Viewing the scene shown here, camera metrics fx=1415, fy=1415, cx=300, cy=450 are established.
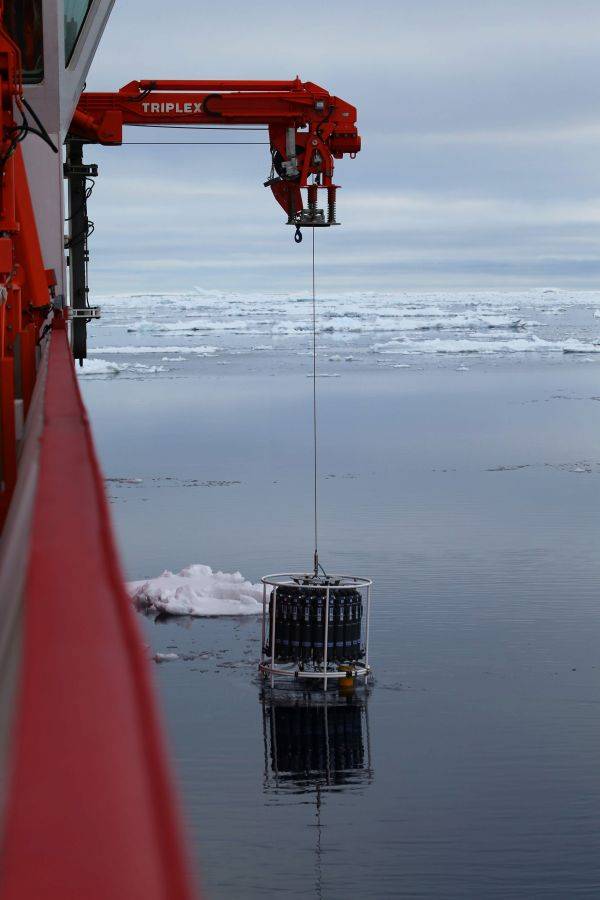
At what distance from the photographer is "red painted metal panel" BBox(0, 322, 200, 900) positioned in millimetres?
472

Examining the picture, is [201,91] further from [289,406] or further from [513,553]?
[289,406]

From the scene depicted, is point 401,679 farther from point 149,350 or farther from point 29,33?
point 149,350

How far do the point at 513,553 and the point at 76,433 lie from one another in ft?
47.9

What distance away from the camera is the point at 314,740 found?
10008 millimetres

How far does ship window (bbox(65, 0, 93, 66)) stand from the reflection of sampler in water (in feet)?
15.6

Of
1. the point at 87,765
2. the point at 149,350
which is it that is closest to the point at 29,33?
the point at 87,765

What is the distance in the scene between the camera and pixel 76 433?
1705mm

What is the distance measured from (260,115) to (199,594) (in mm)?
4467

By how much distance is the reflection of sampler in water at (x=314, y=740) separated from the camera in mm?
9531

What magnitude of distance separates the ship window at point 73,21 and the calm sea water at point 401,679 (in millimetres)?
4188

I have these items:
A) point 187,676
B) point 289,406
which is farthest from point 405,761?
point 289,406

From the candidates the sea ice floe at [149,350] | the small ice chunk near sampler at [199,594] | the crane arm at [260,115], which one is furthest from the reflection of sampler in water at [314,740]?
the sea ice floe at [149,350]

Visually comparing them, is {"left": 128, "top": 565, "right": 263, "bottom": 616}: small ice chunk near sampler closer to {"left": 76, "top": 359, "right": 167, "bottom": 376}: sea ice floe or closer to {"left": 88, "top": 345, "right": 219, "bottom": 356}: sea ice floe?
{"left": 76, "top": 359, "right": 167, "bottom": 376}: sea ice floe

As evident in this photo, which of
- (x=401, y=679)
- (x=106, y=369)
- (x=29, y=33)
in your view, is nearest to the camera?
(x=29, y=33)
